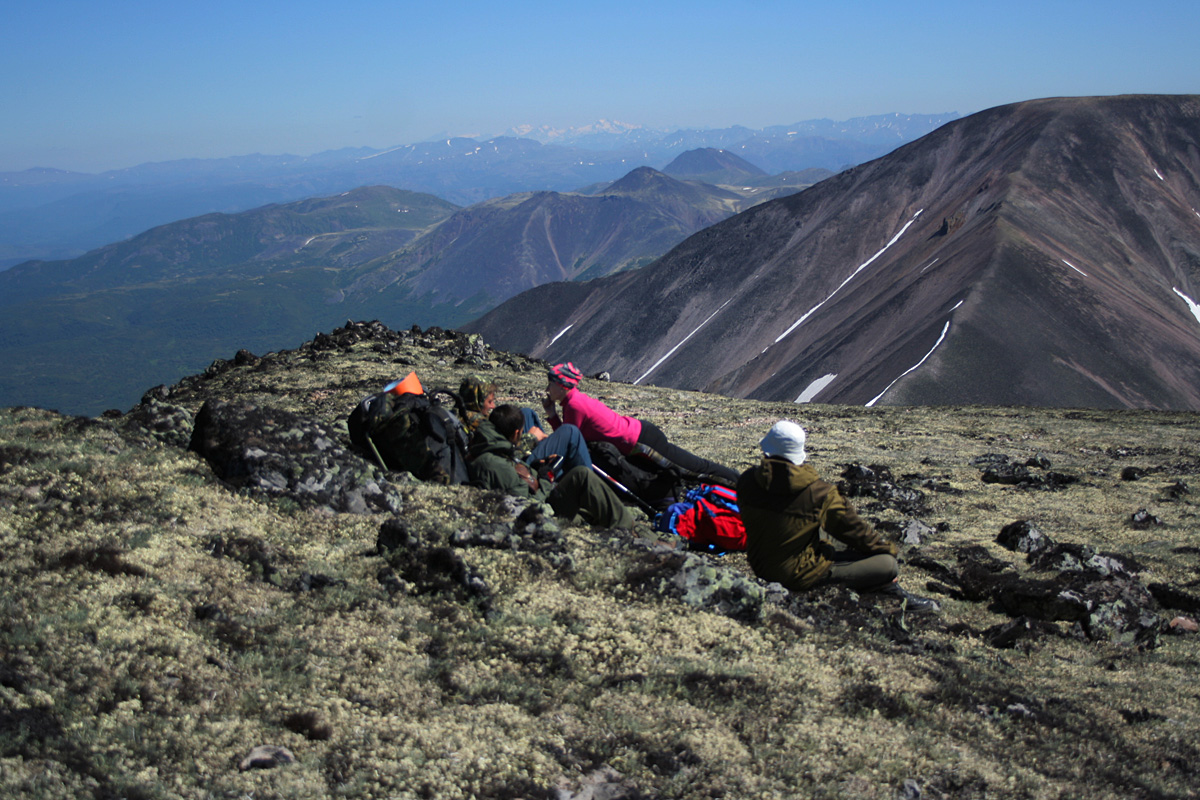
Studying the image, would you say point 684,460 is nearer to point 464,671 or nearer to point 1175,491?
point 464,671

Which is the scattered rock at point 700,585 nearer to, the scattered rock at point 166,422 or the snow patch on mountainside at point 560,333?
the scattered rock at point 166,422

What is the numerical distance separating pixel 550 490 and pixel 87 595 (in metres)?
6.33

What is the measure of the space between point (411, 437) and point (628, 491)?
3600 millimetres

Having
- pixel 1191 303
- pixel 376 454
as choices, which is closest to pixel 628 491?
pixel 376 454

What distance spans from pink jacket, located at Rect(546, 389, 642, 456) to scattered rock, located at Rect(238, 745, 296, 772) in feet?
22.9

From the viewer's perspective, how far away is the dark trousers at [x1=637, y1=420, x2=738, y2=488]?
1228 cm

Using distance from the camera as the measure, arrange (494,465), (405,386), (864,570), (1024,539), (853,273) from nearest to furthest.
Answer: (864,570) → (494,465) → (405,386) → (1024,539) → (853,273)

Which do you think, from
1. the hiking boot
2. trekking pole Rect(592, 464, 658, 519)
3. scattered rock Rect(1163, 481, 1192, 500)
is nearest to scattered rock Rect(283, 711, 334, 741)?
trekking pole Rect(592, 464, 658, 519)

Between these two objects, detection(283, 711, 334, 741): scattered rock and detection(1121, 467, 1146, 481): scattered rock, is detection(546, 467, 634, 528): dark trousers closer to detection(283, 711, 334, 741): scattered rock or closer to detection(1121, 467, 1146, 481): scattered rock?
detection(283, 711, 334, 741): scattered rock

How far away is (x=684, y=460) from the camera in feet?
40.3

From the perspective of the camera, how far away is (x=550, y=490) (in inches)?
456

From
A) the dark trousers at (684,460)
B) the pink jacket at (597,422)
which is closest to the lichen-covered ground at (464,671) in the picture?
the dark trousers at (684,460)

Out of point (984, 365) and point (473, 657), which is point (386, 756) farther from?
point (984, 365)

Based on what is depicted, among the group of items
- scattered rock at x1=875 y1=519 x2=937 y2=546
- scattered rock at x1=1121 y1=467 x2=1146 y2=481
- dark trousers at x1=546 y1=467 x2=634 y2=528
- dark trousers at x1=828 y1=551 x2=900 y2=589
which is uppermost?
dark trousers at x1=546 y1=467 x2=634 y2=528
